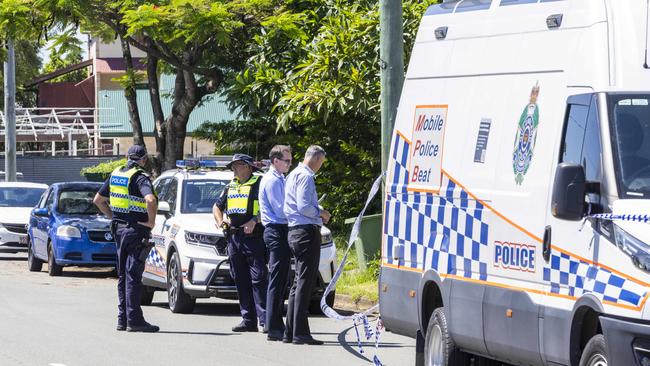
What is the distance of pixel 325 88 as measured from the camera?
19.7 m

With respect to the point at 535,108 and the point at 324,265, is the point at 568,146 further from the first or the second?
the point at 324,265

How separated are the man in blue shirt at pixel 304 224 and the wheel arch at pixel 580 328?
5157 mm

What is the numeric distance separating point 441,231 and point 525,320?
157 cm

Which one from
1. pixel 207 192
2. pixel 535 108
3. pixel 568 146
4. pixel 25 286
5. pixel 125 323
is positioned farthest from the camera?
pixel 25 286

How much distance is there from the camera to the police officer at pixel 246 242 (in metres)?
13.5

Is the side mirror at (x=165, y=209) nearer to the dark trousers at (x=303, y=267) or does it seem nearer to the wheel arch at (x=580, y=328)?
the dark trousers at (x=303, y=267)

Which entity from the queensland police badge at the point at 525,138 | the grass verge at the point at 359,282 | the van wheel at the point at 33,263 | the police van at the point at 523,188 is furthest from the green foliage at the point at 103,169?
the queensland police badge at the point at 525,138

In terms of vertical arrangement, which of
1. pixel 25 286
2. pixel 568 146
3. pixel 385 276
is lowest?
pixel 25 286

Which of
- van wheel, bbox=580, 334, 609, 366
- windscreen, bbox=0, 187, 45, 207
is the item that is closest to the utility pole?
van wheel, bbox=580, 334, 609, 366

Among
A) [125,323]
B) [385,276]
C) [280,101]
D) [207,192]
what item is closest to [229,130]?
[280,101]

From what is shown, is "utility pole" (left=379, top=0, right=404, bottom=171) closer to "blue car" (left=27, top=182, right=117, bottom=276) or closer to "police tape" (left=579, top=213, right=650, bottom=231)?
"blue car" (left=27, top=182, right=117, bottom=276)

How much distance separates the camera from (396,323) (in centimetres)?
1016

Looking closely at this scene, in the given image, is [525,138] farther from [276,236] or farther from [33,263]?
[33,263]

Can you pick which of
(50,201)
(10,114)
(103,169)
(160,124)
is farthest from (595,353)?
(103,169)
